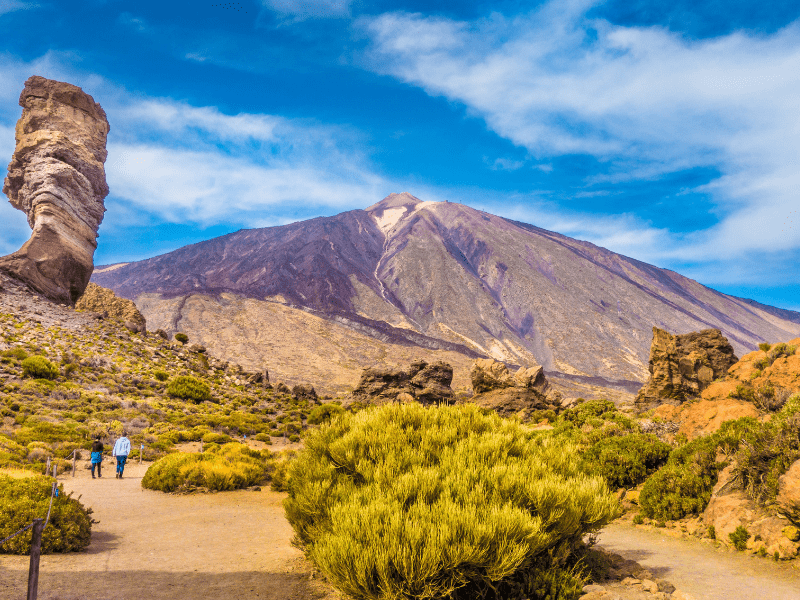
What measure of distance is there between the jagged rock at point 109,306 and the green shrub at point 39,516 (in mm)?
38149

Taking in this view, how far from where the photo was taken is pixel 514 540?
4320mm

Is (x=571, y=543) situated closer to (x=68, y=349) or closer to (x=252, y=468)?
(x=252, y=468)

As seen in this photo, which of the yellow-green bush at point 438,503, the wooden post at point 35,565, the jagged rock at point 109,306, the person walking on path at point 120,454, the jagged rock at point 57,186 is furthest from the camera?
the jagged rock at point 109,306

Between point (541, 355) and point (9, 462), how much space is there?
119512mm

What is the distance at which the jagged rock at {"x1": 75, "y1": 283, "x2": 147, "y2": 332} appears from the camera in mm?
42278

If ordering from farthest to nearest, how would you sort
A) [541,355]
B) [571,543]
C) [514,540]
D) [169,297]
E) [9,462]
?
1. [541,355]
2. [169,297]
3. [9,462]
4. [571,543]
5. [514,540]

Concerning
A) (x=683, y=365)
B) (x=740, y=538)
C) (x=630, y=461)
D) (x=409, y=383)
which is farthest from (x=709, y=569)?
(x=409, y=383)

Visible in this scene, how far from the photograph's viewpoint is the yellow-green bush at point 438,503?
4180 millimetres

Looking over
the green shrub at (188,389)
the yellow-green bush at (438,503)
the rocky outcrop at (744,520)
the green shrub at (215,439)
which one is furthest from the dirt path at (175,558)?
the green shrub at (188,389)

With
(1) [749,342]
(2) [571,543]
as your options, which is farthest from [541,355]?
(2) [571,543]

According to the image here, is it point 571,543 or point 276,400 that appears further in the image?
point 276,400

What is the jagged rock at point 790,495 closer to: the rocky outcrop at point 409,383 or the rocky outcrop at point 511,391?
the rocky outcrop at point 511,391

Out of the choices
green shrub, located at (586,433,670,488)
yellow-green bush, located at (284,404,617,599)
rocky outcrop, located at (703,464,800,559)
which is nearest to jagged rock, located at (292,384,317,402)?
green shrub, located at (586,433,670,488)

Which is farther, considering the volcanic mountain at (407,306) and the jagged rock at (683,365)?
the volcanic mountain at (407,306)
